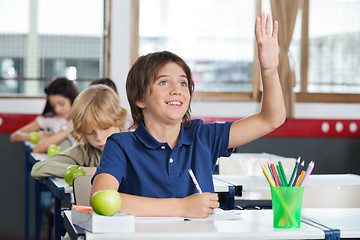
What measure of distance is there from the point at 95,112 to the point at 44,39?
222 centimetres

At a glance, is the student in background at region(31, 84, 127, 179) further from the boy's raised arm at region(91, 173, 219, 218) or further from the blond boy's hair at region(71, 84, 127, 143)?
the boy's raised arm at region(91, 173, 219, 218)

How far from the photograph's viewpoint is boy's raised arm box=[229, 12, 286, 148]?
1548 millimetres

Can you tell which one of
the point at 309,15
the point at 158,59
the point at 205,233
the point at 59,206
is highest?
the point at 309,15

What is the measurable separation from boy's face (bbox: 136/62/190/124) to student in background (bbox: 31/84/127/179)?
0.85 m

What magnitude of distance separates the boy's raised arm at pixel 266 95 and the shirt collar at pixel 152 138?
13 cm

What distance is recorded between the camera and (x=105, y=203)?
126cm

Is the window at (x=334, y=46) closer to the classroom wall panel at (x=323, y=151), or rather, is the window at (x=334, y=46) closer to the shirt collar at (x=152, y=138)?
the classroom wall panel at (x=323, y=151)

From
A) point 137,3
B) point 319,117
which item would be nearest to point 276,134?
point 319,117

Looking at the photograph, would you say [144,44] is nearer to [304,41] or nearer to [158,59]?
[304,41]

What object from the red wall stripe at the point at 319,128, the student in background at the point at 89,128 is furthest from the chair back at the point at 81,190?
the red wall stripe at the point at 319,128

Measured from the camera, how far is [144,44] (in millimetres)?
4770

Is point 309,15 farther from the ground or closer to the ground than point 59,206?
farther from the ground

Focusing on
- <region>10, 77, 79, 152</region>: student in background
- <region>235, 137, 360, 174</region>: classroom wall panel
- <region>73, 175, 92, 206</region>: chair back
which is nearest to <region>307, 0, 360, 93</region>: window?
<region>235, 137, 360, 174</region>: classroom wall panel

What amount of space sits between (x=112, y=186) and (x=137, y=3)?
10.9 ft
